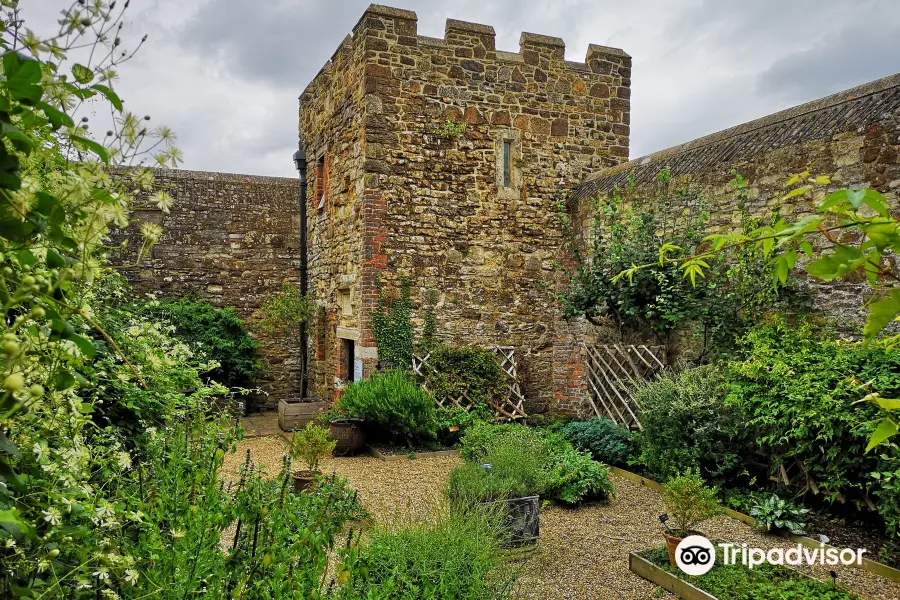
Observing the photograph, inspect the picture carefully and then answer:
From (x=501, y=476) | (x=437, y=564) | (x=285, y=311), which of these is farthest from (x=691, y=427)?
(x=285, y=311)

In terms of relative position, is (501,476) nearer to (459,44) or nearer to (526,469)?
(526,469)

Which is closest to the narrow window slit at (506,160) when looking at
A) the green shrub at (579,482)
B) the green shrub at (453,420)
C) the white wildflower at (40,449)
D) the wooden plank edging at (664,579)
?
the green shrub at (453,420)

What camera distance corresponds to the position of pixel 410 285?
8.77 meters

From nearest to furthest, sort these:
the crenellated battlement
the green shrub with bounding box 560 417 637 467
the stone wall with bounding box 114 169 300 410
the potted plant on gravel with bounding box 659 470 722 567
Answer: the potted plant on gravel with bounding box 659 470 722 567
the green shrub with bounding box 560 417 637 467
the crenellated battlement
the stone wall with bounding box 114 169 300 410

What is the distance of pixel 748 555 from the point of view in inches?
179

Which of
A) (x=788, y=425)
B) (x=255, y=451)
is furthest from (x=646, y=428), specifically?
(x=255, y=451)

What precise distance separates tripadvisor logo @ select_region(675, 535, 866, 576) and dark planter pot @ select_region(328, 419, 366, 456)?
470 centimetres

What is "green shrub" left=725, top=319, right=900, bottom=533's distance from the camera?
4.79m

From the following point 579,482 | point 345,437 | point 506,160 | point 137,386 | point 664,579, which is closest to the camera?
point 137,386

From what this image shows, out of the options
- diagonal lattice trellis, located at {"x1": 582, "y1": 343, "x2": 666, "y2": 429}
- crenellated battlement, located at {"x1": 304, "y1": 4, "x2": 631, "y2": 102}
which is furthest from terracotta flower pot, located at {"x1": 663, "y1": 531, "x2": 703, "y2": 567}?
crenellated battlement, located at {"x1": 304, "y1": 4, "x2": 631, "y2": 102}

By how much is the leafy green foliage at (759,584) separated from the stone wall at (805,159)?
2568 millimetres

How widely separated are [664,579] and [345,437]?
476 centimetres

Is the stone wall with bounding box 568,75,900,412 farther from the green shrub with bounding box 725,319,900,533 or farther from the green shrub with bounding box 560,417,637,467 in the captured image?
the green shrub with bounding box 560,417,637,467

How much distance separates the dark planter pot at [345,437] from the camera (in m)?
8.08
